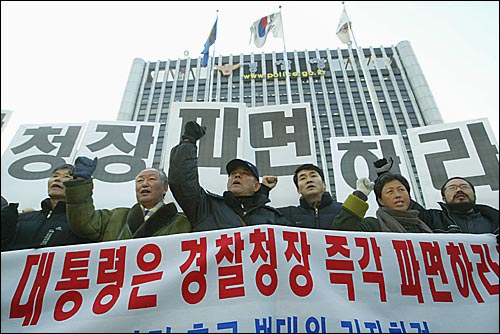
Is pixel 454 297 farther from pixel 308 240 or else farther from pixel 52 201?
pixel 52 201

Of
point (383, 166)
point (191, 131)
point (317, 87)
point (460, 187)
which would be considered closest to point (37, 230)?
point (191, 131)

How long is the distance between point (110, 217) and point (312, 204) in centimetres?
169

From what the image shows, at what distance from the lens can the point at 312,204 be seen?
3.04 metres

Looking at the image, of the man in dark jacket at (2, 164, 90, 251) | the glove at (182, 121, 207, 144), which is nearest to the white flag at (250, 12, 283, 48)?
the glove at (182, 121, 207, 144)

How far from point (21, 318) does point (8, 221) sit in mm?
884

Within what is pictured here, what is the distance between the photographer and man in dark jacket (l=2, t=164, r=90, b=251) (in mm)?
2523

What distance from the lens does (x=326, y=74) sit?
3553 cm

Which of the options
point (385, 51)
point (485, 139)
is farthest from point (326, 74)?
point (485, 139)

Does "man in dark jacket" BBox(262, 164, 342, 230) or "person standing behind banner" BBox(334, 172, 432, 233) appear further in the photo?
"man in dark jacket" BBox(262, 164, 342, 230)

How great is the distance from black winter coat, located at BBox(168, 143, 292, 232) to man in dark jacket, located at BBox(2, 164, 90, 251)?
2.60 feet

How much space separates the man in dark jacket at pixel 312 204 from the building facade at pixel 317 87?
87.8 feet

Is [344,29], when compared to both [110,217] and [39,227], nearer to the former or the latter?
[110,217]

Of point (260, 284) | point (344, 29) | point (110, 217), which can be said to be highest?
point (344, 29)

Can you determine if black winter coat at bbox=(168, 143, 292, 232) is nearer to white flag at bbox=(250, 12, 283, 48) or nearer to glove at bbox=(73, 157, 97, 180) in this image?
glove at bbox=(73, 157, 97, 180)
